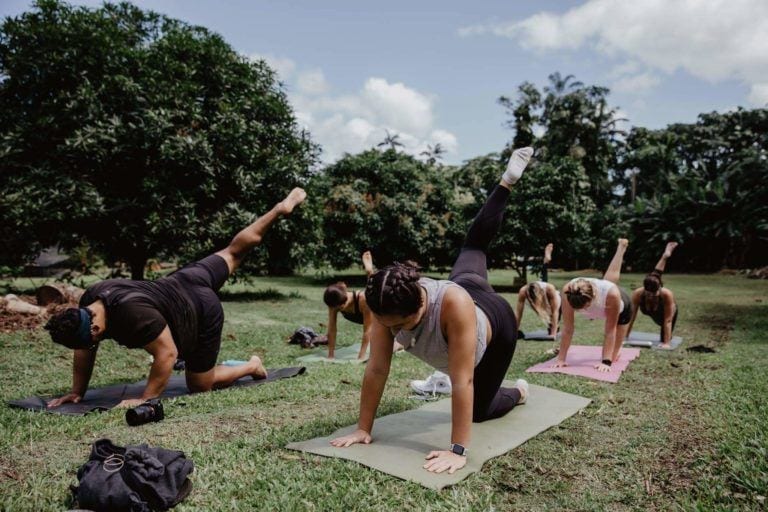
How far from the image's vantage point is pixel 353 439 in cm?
346

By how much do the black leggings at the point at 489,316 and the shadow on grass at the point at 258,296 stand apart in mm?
11019

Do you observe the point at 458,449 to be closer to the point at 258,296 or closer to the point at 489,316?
the point at 489,316

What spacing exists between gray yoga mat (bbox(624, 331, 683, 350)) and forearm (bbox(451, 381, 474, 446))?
6.29m

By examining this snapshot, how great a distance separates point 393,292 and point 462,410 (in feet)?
2.75

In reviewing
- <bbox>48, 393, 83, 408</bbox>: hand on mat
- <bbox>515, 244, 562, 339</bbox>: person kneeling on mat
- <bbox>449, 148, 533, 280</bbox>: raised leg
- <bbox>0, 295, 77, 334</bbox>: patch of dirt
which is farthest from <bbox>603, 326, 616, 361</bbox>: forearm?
<bbox>0, 295, 77, 334</bbox>: patch of dirt

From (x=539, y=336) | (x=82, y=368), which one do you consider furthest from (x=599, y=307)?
(x=82, y=368)

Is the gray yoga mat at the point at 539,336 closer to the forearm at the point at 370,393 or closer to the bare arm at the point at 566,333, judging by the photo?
the bare arm at the point at 566,333

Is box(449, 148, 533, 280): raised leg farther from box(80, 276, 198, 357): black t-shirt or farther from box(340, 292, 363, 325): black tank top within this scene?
box(340, 292, 363, 325): black tank top

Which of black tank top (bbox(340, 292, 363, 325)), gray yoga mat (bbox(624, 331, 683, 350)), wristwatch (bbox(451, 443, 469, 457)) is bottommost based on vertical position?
gray yoga mat (bbox(624, 331, 683, 350))

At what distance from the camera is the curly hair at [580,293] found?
625cm

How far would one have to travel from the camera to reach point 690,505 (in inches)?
110

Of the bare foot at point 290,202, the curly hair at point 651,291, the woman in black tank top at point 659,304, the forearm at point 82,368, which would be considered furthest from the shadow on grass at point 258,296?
the forearm at point 82,368

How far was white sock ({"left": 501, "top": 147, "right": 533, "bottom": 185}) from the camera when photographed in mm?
4750

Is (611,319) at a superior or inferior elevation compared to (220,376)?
superior
